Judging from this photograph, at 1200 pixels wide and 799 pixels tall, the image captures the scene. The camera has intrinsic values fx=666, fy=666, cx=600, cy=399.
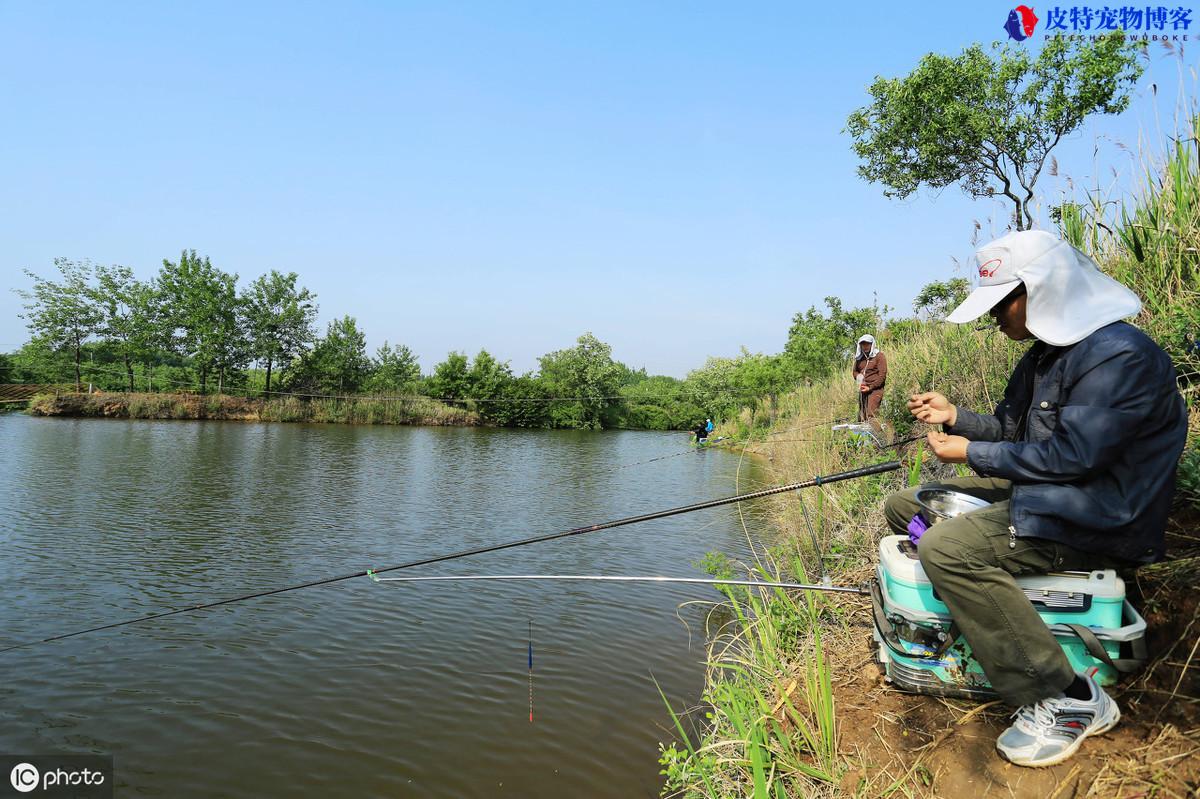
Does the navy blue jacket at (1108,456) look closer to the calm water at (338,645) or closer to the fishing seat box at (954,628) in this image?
the fishing seat box at (954,628)

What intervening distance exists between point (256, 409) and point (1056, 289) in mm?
43709

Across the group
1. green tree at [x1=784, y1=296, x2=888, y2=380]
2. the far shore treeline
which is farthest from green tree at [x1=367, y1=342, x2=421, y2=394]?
green tree at [x1=784, y1=296, x2=888, y2=380]

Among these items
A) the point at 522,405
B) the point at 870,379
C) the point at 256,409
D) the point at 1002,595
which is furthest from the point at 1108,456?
the point at 522,405

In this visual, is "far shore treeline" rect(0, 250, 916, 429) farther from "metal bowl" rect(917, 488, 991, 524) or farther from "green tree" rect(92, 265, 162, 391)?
"metal bowl" rect(917, 488, 991, 524)

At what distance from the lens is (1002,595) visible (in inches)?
96.2

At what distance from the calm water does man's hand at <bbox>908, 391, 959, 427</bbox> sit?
2800 millimetres

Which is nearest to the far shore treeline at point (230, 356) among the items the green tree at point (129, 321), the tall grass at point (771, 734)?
the green tree at point (129, 321)

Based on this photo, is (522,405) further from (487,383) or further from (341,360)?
(341,360)

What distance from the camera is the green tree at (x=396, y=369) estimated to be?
48.9m

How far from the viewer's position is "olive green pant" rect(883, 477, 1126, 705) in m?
2.42

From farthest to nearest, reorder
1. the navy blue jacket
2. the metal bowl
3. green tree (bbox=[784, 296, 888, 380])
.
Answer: green tree (bbox=[784, 296, 888, 380])
the metal bowl
the navy blue jacket

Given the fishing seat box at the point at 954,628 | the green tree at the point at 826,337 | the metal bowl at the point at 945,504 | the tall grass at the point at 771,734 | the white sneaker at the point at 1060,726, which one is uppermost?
the green tree at the point at 826,337

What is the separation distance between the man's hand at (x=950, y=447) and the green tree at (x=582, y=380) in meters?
49.8
